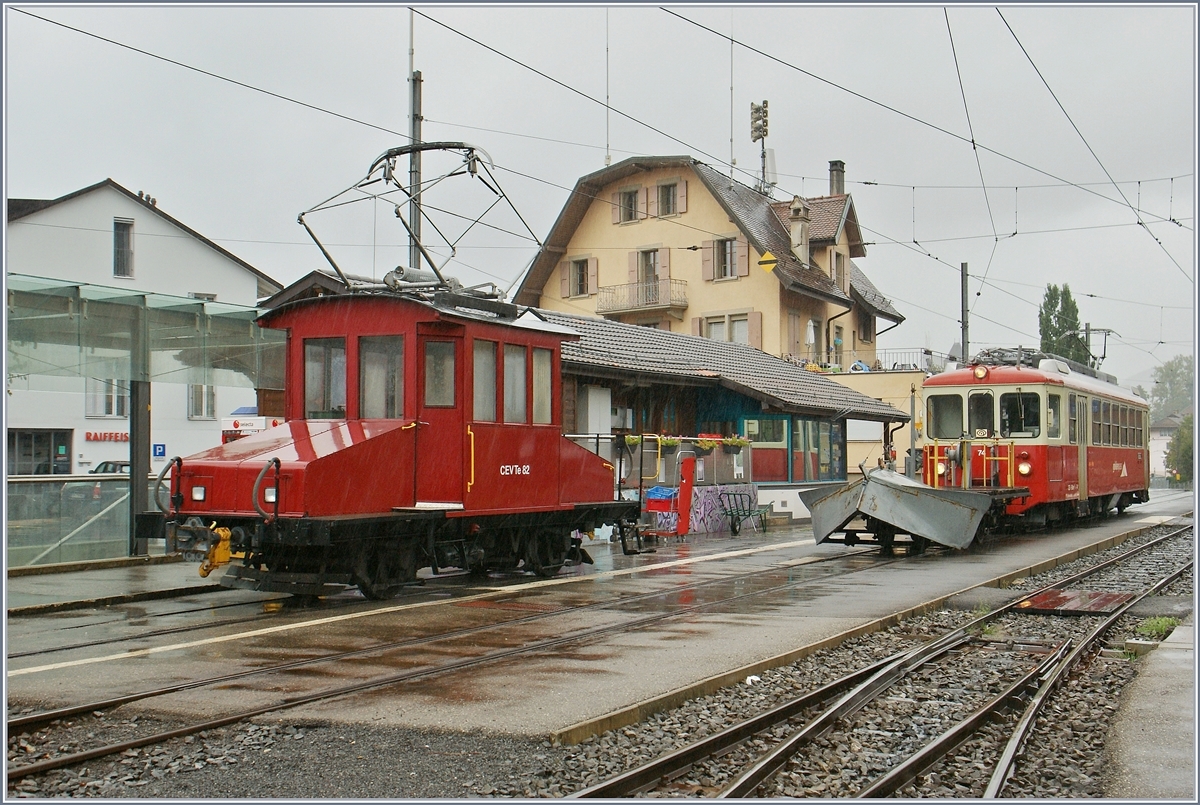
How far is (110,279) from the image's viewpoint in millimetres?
34094

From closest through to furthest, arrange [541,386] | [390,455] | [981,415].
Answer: [390,455], [541,386], [981,415]

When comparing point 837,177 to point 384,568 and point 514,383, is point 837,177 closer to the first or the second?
point 514,383

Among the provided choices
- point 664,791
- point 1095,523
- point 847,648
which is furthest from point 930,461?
point 664,791

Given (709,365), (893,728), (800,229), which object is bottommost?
(893,728)

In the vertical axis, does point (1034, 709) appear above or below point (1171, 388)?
below

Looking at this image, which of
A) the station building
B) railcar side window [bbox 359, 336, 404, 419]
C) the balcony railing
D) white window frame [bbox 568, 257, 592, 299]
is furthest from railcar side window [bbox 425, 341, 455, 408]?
white window frame [bbox 568, 257, 592, 299]

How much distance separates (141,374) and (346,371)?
3.62 meters

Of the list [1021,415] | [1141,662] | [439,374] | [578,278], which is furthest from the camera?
[578,278]

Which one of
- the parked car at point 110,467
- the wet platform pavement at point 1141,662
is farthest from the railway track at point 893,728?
the parked car at point 110,467

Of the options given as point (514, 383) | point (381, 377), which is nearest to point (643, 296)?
point (514, 383)

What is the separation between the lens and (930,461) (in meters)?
21.8

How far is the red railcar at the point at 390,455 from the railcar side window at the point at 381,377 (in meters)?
0.01

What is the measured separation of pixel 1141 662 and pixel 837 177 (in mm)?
44521

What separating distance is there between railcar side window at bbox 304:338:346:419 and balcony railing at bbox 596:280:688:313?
100 feet
